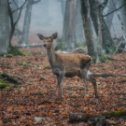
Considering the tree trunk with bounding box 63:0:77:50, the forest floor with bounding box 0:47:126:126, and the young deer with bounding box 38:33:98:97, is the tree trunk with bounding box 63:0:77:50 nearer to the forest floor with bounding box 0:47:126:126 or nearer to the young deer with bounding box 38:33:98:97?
the forest floor with bounding box 0:47:126:126

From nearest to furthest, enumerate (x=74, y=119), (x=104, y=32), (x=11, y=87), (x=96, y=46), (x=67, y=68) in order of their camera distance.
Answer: (x=74, y=119) → (x=67, y=68) → (x=11, y=87) → (x=96, y=46) → (x=104, y=32)

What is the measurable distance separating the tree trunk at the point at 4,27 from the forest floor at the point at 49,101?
6029 mm

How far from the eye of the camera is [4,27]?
2483cm

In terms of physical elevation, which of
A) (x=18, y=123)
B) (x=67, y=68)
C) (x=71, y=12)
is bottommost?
(x=18, y=123)

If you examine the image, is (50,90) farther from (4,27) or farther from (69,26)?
(69,26)

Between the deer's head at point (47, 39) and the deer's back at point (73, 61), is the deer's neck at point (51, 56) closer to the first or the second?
the deer's back at point (73, 61)

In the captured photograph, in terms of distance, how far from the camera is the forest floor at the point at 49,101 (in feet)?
32.3

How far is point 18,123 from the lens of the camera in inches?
378

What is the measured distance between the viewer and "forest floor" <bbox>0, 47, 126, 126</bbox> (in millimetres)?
9844

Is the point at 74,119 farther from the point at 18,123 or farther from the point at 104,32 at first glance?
the point at 104,32

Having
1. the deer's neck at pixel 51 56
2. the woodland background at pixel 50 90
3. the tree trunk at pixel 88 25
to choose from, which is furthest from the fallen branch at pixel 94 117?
the tree trunk at pixel 88 25

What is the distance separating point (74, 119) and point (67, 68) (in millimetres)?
3505

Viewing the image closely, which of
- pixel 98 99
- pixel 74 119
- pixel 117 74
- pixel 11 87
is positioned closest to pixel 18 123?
pixel 74 119

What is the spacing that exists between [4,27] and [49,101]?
1362 centimetres
